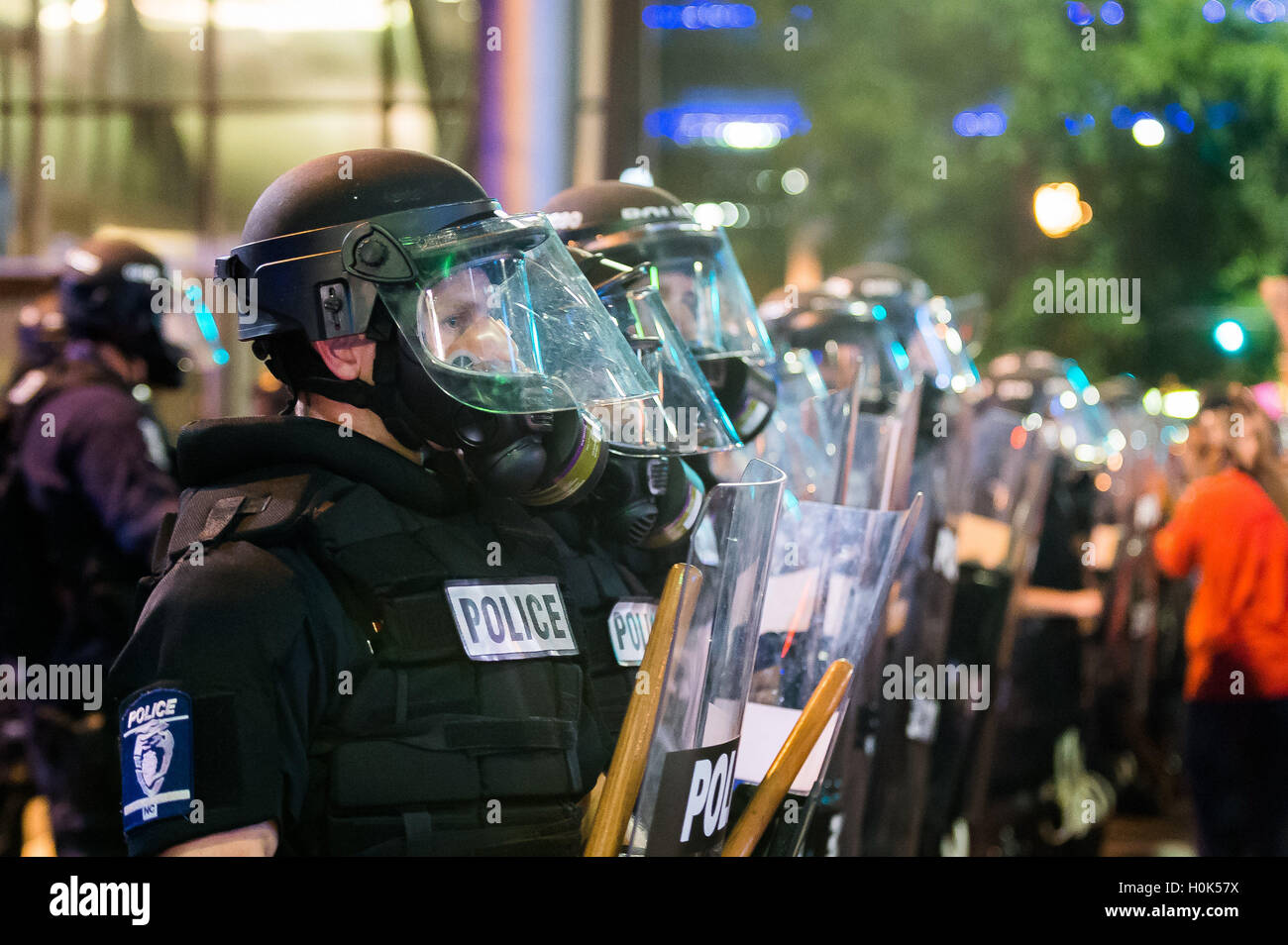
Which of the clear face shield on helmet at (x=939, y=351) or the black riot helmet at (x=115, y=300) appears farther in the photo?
the black riot helmet at (x=115, y=300)

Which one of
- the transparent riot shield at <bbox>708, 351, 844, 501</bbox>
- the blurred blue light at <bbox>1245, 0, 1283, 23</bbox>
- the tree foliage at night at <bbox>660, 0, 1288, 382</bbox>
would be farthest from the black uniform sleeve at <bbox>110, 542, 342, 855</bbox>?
the blurred blue light at <bbox>1245, 0, 1283, 23</bbox>

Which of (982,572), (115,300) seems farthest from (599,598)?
(115,300)

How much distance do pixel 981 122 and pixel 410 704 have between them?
17053mm

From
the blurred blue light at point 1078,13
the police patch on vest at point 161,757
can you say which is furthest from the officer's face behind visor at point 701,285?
the blurred blue light at point 1078,13

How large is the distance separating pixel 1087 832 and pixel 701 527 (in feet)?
15.8

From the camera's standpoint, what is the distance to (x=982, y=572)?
425 centimetres

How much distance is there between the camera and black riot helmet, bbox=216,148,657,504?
2.11 m

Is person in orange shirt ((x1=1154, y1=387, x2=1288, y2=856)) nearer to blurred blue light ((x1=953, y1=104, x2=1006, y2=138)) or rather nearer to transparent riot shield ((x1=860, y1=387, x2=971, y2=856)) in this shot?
transparent riot shield ((x1=860, y1=387, x2=971, y2=856))

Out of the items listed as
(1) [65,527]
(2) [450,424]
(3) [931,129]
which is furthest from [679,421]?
(3) [931,129]

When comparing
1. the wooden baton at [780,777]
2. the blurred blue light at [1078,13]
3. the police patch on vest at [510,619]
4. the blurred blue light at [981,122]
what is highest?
the blurred blue light at [1078,13]

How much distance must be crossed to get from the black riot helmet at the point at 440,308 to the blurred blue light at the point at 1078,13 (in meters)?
13.5

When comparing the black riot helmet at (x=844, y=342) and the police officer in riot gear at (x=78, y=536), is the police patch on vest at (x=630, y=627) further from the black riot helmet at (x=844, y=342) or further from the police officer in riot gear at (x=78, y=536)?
the police officer in riot gear at (x=78, y=536)

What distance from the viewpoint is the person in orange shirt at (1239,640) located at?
212 inches

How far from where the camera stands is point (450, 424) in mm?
2121
